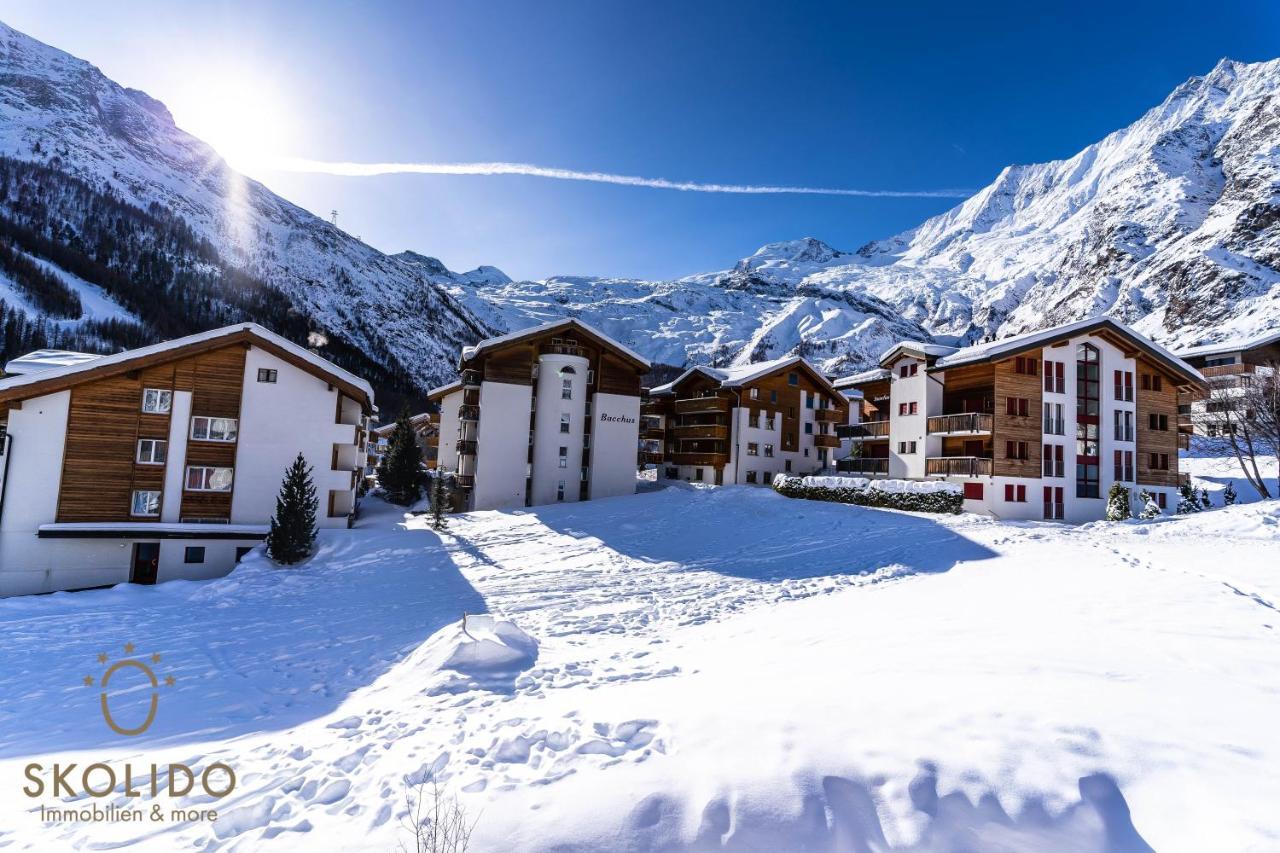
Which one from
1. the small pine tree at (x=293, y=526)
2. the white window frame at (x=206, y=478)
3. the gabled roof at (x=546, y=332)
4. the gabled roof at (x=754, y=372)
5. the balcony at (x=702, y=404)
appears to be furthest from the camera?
the balcony at (x=702, y=404)

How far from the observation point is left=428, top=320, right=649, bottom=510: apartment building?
4081 centimetres

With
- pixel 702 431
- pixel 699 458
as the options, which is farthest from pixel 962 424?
pixel 699 458

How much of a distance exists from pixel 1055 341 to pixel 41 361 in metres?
54.2

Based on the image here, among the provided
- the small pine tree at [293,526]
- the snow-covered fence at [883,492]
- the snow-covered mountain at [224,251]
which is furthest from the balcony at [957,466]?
the snow-covered mountain at [224,251]

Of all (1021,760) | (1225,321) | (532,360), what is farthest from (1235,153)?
(1021,760)

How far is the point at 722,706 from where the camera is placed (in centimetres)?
741

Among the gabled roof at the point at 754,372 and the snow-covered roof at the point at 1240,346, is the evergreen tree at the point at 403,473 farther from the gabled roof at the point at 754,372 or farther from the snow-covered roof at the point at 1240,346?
the snow-covered roof at the point at 1240,346

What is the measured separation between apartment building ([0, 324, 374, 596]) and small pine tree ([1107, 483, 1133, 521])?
1572 inches

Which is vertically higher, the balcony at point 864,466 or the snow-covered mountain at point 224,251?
the snow-covered mountain at point 224,251

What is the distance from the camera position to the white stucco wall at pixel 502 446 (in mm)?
40438

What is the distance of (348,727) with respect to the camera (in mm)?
8703

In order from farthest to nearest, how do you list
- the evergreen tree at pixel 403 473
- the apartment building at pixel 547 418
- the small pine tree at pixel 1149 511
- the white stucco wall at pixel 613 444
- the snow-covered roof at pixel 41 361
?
the evergreen tree at pixel 403 473 < the white stucco wall at pixel 613 444 < the apartment building at pixel 547 418 < the small pine tree at pixel 1149 511 < the snow-covered roof at pixel 41 361

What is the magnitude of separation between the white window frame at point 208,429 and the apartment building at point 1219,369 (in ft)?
193

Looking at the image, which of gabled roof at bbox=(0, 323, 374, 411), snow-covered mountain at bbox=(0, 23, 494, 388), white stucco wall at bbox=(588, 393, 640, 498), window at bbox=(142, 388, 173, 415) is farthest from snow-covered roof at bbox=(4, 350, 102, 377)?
snow-covered mountain at bbox=(0, 23, 494, 388)
